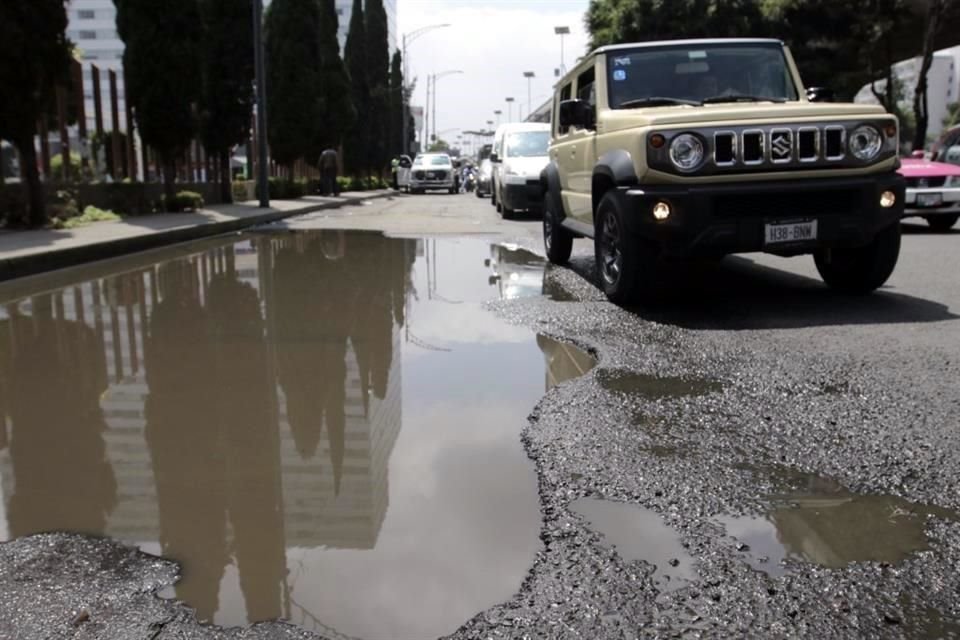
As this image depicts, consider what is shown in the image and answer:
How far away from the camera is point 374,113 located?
160ft

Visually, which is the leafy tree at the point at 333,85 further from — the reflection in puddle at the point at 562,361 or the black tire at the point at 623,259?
the reflection in puddle at the point at 562,361

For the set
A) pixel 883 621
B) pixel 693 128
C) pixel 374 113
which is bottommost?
pixel 883 621

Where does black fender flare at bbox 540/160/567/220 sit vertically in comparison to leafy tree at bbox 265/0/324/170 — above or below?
below

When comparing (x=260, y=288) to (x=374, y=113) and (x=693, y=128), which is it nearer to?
(x=693, y=128)

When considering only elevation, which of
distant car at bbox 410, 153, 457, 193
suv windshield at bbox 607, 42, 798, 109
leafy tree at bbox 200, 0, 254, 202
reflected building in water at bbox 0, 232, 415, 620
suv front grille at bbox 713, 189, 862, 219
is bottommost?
reflected building in water at bbox 0, 232, 415, 620

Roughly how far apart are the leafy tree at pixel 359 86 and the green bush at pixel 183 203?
24.8m

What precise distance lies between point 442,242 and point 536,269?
388 centimetres

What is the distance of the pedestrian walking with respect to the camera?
3136 cm

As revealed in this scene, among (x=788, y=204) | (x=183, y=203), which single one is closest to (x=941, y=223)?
(x=788, y=204)

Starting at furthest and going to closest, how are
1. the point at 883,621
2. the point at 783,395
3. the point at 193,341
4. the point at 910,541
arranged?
the point at 193,341
the point at 783,395
the point at 910,541
the point at 883,621

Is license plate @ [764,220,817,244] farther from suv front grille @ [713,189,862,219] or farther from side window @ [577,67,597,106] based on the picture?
side window @ [577,67,597,106]

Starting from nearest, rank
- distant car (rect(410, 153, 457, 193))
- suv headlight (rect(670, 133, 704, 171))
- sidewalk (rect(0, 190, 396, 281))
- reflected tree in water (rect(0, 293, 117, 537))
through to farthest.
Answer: reflected tree in water (rect(0, 293, 117, 537)), suv headlight (rect(670, 133, 704, 171)), sidewalk (rect(0, 190, 396, 281)), distant car (rect(410, 153, 457, 193))

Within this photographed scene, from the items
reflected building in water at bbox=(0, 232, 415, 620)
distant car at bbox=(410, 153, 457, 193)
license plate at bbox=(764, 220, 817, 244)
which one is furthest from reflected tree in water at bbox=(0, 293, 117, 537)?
distant car at bbox=(410, 153, 457, 193)

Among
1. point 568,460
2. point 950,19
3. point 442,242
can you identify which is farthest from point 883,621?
point 950,19
